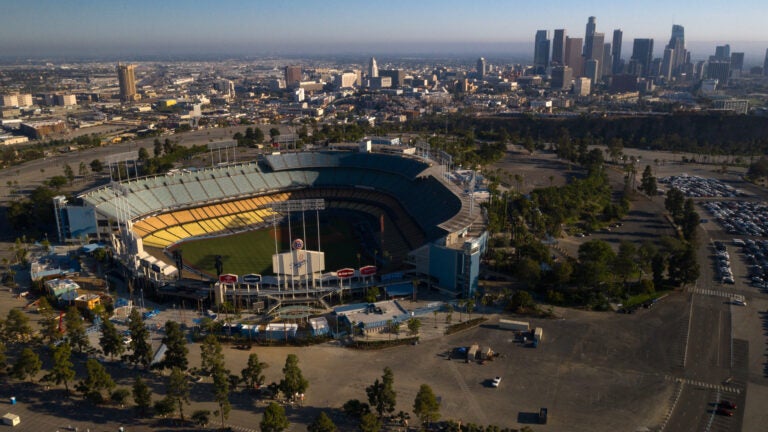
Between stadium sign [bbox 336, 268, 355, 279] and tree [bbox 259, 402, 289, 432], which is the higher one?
stadium sign [bbox 336, 268, 355, 279]

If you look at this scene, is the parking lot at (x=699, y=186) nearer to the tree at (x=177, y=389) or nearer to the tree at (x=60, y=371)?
the tree at (x=177, y=389)

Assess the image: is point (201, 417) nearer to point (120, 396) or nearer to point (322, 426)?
point (120, 396)

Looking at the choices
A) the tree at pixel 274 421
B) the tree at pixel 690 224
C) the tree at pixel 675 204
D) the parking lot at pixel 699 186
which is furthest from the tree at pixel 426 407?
the parking lot at pixel 699 186

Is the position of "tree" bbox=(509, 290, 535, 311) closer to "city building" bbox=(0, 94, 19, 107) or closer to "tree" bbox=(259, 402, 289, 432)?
"tree" bbox=(259, 402, 289, 432)

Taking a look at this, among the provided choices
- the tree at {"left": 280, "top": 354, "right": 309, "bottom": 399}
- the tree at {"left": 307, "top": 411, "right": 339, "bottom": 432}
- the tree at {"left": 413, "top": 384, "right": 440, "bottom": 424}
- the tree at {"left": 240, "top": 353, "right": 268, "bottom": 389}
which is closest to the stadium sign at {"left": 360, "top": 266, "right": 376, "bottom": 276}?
the tree at {"left": 240, "top": 353, "right": 268, "bottom": 389}

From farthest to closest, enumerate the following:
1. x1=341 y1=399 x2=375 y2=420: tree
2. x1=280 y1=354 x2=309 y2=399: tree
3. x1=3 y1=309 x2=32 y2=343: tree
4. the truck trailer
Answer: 1. the truck trailer
2. x1=3 y1=309 x2=32 y2=343: tree
3. x1=280 y1=354 x2=309 y2=399: tree
4. x1=341 y1=399 x2=375 y2=420: tree

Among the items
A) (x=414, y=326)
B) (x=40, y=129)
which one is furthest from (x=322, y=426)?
(x=40, y=129)
